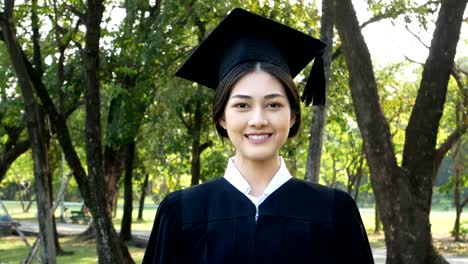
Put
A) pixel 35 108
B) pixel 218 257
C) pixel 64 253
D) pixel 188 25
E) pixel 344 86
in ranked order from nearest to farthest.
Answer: pixel 218 257 < pixel 35 108 < pixel 188 25 < pixel 344 86 < pixel 64 253

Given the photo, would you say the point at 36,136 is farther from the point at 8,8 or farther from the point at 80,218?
the point at 80,218

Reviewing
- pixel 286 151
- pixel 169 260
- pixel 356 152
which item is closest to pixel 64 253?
pixel 286 151

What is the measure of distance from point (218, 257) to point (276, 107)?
0.61 meters

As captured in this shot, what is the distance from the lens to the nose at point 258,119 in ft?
9.75

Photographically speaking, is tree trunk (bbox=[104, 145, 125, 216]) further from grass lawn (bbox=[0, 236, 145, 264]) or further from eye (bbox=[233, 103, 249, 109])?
eye (bbox=[233, 103, 249, 109])

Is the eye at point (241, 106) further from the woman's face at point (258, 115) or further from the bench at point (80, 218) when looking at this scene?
the bench at point (80, 218)

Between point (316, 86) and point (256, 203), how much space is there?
76cm

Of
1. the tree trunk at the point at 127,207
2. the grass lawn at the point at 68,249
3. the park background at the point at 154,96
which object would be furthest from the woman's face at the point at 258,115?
the tree trunk at the point at 127,207

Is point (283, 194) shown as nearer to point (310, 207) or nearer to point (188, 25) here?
point (310, 207)

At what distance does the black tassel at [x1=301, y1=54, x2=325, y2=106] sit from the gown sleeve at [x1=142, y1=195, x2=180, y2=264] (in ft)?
2.78

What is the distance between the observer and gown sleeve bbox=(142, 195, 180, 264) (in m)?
3.05

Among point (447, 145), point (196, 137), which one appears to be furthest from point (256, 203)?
point (196, 137)

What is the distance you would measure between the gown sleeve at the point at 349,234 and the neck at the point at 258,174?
0.28 meters

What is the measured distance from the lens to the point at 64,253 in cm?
2084
